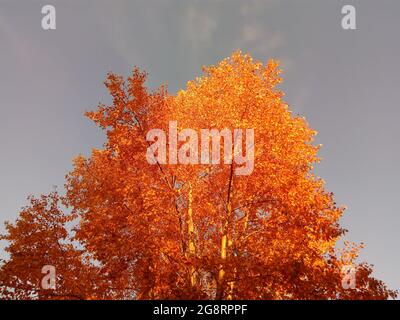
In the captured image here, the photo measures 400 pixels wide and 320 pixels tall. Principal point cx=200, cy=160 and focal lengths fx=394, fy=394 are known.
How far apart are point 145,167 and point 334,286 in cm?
790

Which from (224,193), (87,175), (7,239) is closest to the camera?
(224,193)

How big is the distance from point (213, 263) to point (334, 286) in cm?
393

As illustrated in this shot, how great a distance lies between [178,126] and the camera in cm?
1689

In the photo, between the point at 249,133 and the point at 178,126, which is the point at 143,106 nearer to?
the point at 178,126

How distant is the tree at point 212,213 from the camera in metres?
12.8

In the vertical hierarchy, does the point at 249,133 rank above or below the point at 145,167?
above

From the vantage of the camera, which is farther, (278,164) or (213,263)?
(278,164)

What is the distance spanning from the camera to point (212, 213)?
16.2m

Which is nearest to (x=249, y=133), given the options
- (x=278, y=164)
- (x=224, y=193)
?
(x=278, y=164)

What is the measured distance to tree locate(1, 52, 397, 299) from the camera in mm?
12805
